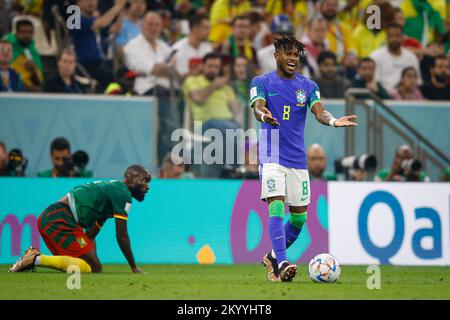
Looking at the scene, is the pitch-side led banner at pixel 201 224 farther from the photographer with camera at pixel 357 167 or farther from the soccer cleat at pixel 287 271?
the soccer cleat at pixel 287 271

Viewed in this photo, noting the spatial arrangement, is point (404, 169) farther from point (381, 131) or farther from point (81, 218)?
point (81, 218)

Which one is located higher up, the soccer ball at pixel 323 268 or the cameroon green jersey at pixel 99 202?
the cameroon green jersey at pixel 99 202

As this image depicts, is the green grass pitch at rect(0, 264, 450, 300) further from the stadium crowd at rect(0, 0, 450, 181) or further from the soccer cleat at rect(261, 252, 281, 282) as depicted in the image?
the stadium crowd at rect(0, 0, 450, 181)

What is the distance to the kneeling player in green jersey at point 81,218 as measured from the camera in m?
12.8

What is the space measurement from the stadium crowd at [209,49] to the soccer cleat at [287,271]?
5.72 metres

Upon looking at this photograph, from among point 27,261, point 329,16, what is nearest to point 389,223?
point 329,16

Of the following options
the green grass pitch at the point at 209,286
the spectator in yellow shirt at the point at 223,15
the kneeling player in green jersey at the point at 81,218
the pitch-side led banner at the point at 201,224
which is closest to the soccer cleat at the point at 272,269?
the green grass pitch at the point at 209,286

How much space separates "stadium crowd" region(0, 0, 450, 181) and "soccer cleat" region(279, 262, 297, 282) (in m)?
5.72

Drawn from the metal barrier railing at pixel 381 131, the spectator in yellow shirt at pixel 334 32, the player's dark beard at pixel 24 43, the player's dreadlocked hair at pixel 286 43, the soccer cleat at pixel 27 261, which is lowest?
the soccer cleat at pixel 27 261

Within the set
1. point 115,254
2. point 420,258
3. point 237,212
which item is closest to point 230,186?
point 237,212

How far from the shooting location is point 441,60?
20234 mm

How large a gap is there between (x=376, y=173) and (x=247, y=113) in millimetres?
2494

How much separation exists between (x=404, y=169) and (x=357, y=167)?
32.0 inches

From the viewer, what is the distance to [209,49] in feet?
62.5
